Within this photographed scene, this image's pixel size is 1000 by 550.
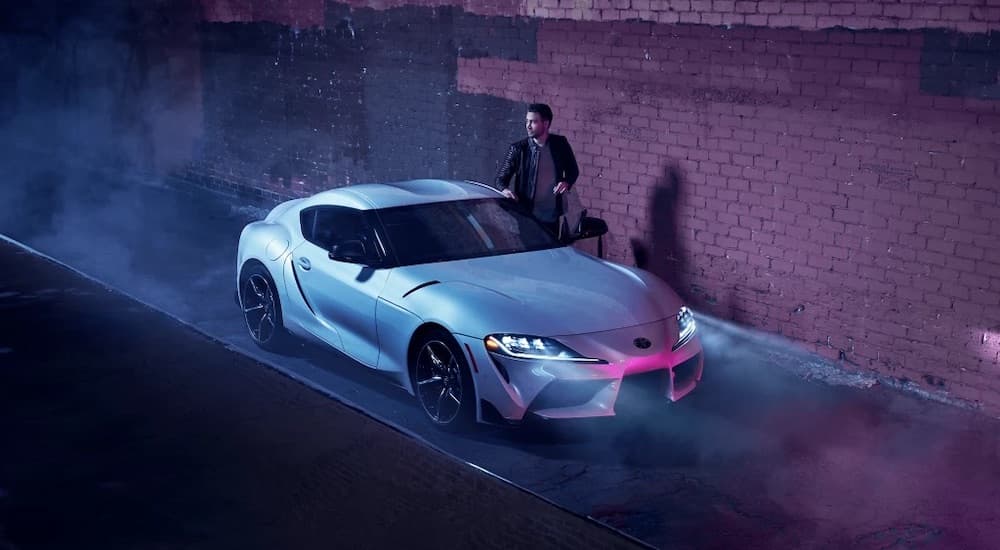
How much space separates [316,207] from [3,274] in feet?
16.7

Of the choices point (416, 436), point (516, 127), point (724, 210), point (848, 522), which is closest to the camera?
point (848, 522)

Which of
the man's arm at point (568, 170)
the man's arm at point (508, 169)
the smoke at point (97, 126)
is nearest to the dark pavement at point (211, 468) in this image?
the man's arm at point (508, 169)

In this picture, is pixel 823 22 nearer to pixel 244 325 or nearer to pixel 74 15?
pixel 244 325

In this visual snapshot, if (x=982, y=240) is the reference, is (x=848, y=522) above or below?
below

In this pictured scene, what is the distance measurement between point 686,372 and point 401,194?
257 centimetres

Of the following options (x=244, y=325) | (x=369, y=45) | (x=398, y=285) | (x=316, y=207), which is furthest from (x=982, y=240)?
(x=369, y=45)

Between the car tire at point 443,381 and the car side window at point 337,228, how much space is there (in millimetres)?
890

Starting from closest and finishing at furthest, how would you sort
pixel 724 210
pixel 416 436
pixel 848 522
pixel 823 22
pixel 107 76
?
1. pixel 848 522
2. pixel 416 436
3. pixel 823 22
4. pixel 724 210
5. pixel 107 76

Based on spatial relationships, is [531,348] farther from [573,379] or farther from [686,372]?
[686,372]

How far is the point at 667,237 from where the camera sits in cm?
1032

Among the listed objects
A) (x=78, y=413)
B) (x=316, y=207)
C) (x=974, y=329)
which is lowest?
(x=78, y=413)

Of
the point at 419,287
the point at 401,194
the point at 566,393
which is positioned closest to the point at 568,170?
the point at 401,194

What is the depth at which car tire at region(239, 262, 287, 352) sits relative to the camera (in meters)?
8.98

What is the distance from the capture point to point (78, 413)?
7.88m
